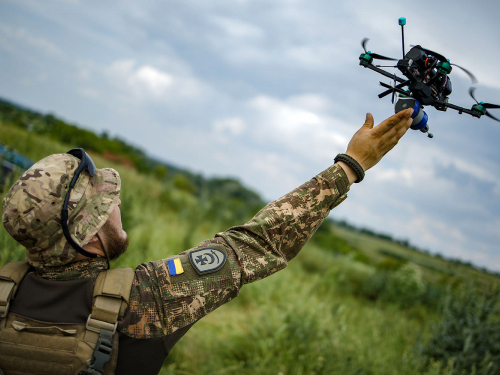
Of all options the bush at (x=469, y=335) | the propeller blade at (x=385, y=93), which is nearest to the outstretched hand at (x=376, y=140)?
the propeller blade at (x=385, y=93)

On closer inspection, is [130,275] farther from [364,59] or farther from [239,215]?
[239,215]

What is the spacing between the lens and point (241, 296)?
688cm

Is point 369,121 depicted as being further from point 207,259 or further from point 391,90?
point 207,259

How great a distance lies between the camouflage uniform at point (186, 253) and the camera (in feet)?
4.57

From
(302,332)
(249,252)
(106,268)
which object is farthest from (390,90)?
(302,332)

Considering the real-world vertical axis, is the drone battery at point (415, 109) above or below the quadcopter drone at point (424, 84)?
below

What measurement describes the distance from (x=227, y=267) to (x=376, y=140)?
98 centimetres

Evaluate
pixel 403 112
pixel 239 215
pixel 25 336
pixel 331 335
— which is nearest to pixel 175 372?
pixel 331 335

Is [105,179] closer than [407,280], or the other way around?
[105,179]

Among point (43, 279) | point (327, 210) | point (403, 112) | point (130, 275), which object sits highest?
point (403, 112)

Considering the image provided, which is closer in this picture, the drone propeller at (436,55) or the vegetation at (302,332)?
the drone propeller at (436,55)

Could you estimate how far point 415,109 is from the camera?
1617mm

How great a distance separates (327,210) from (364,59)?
33.6 inches

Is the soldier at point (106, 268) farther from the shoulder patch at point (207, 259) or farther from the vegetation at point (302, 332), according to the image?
the vegetation at point (302, 332)
